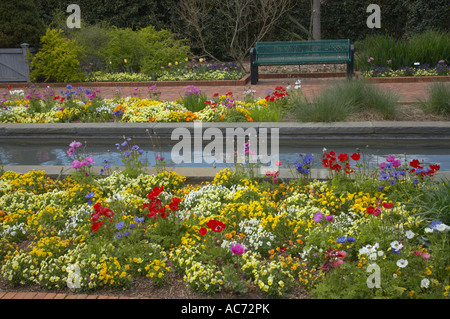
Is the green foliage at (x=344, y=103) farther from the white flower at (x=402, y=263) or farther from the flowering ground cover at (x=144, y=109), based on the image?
the white flower at (x=402, y=263)

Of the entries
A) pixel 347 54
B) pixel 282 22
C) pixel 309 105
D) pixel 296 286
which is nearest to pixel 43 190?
pixel 296 286

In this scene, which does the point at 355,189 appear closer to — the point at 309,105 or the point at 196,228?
the point at 196,228

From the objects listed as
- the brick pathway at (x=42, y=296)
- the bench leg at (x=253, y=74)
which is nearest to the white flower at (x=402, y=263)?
the brick pathway at (x=42, y=296)

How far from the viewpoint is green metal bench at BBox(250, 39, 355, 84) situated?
12000 mm

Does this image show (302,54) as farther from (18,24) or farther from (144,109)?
(18,24)

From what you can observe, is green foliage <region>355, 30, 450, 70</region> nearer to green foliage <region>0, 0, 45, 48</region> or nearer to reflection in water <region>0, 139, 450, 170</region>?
reflection in water <region>0, 139, 450, 170</region>

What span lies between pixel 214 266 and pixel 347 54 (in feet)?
30.8

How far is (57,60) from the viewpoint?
12758mm

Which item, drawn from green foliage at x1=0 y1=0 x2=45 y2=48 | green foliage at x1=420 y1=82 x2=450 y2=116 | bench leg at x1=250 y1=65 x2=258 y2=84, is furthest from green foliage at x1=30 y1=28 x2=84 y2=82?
green foliage at x1=420 y1=82 x2=450 y2=116

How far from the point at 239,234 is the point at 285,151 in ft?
10.5

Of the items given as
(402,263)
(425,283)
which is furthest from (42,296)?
(425,283)

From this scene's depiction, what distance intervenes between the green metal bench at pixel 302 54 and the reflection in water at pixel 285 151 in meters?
4.79

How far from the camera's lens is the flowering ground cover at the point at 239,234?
3500 mm

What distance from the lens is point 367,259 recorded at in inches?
141
